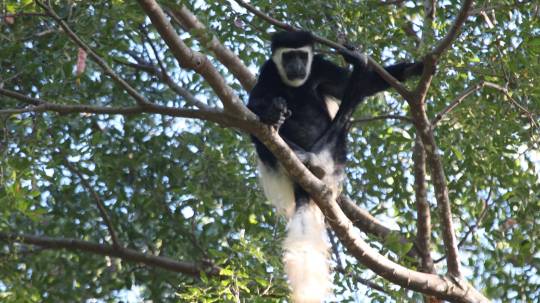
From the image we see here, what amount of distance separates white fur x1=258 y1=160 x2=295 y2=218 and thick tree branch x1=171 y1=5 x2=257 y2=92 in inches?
18.4

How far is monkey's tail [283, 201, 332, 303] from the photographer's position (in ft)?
11.3

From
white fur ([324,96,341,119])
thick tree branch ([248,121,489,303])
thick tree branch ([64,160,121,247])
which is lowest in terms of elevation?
thick tree branch ([248,121,489,303])

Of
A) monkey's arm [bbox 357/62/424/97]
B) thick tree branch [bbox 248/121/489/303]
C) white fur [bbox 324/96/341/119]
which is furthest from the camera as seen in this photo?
white fur [bbox 324/96/341/119]

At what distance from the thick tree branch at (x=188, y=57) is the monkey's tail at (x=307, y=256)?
78 cm

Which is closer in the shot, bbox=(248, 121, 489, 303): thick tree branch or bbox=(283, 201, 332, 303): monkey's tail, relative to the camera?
bbox=(248, 121, 489, 303): thick tree branch

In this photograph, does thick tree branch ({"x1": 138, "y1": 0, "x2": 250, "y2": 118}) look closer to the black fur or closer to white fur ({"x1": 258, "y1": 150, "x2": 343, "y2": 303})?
the black fur

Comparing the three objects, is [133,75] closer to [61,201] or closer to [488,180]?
[61,201]

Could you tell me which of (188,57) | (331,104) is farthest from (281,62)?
(188,57)

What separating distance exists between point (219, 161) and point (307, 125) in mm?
579

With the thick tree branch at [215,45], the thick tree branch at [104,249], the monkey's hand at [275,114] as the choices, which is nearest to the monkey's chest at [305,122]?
the thick tree branch at [215,45]

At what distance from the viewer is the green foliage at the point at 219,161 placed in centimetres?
367

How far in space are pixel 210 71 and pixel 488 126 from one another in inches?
63.5

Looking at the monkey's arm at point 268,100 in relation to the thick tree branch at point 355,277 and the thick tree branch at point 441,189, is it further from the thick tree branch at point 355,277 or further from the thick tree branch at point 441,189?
the thick tree branch at point 355,277

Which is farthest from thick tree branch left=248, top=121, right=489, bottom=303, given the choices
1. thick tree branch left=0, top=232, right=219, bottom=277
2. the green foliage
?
thick tree branch left=0, top=232, right=219, bottom=277
